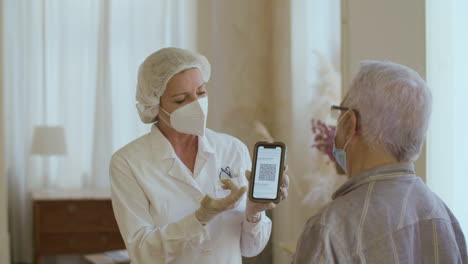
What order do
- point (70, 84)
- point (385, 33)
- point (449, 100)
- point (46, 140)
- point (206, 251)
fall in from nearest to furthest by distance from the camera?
1. point (206, 251)
2. point (449, 100)
3. point (385, 33)
4. point (46, 140)
5. point (70, 84)

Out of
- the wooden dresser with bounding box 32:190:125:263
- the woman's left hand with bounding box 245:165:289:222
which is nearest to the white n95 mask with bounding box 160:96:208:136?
the woman's left hand with bounding box 245:165:289:222

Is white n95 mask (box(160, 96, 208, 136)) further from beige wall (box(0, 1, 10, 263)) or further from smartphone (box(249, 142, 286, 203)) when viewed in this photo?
beige wall (box(0, 1, 10, 263))

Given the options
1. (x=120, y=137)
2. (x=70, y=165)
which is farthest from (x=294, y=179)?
(x=70, y=165)

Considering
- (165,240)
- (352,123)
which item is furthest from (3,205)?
(352,123)

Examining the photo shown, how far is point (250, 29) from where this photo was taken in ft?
11.4

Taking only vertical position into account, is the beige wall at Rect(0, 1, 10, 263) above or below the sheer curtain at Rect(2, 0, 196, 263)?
below

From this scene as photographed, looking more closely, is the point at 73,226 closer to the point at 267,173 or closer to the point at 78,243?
the point at 78,243

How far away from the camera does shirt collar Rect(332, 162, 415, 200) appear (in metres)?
1.32

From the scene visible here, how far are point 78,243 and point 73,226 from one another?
0.11 meters

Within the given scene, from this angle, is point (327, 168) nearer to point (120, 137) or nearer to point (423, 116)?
point (120, 137)

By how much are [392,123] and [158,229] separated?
761mm

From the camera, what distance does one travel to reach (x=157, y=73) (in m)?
1.93

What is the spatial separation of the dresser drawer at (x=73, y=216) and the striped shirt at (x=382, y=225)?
2890 mm

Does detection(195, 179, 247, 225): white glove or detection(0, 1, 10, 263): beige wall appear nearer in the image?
detection(195, 179, 247, 225): white glove
